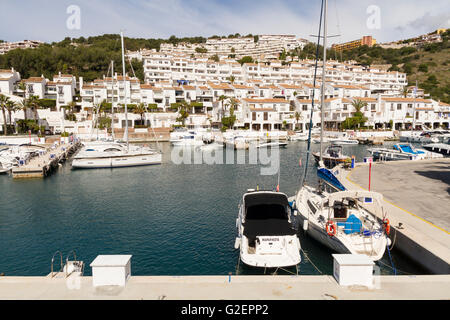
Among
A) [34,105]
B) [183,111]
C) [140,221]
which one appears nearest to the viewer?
[140,221]

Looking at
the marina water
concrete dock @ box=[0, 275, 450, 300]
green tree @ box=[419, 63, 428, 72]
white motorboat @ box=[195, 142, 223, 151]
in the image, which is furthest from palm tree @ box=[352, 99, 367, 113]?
green tree @ box=[419, 63, 428, 72]

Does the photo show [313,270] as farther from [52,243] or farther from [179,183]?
[179,183]

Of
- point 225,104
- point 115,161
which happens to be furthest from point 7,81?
point 115,161

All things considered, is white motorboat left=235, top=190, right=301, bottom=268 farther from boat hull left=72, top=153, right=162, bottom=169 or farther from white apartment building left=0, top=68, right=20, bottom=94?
white apartment building left=0, top=68, right=20, bottom=94

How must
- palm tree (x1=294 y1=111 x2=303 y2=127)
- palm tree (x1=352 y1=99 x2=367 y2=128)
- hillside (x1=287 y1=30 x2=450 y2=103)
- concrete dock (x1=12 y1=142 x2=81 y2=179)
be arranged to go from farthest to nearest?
1. hillside (x1=287 y1=30 x2=450 y2=103)
2. palm tree (x1=294 y1=111 x2=303 y2=127)
3. palm tree (x1=352 y1=99 x2=367 y2=128)
4. concrete dock (x1=12 y1=142 x2=81 y2=179)

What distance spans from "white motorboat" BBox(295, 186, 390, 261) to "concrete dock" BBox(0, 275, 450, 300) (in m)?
4.27

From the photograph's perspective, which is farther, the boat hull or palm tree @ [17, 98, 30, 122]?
palm tree @ [17, 98, 30, 122]

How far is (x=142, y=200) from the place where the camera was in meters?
27.1

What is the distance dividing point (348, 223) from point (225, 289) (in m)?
8.49

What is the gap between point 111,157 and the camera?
143ft

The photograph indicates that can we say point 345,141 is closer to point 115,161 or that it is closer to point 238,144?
point 238,144

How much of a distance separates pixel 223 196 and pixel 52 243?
1397 centimetres

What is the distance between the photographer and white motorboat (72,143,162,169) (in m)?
42.5

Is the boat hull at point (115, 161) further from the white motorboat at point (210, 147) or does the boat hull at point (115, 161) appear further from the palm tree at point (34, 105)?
the palm tree at point (34, 105)
